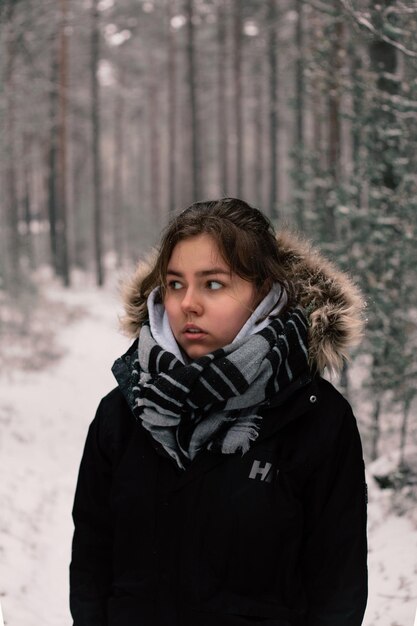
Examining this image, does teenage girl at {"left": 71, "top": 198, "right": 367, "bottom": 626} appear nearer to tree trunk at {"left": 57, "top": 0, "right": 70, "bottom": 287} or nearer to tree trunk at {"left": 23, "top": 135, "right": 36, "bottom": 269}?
tree trunk at {"left": 57, "top": 0, "right": 70, "bottom": 287}

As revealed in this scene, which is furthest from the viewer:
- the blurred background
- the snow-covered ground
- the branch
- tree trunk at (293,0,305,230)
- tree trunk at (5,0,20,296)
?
tree trunk at (5,0,20,296)

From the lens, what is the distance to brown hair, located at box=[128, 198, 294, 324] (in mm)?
1771

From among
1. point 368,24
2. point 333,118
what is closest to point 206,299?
point 368,24

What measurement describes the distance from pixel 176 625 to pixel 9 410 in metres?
3.98

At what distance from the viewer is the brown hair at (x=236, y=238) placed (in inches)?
69.7

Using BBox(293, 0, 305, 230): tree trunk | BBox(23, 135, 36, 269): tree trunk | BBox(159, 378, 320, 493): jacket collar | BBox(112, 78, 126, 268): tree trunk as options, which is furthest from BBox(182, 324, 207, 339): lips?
BBox(112, 78, 126, 268): tree trunk

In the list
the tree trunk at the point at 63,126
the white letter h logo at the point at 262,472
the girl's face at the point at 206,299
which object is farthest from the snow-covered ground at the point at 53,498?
the tree trunk at the point at 63,126

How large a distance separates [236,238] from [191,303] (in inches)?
8.2

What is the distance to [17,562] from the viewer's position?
3.50 metres

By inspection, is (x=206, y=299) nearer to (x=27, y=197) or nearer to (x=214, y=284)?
(x=214, y=284)

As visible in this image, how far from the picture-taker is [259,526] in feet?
5.70

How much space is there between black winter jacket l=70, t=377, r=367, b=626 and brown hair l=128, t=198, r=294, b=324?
1.06 ft

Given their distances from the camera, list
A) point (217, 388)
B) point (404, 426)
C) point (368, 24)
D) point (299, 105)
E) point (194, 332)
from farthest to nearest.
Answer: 1. point (299, 105)
2. point (404, 426)
3. point (368, 24)
4. point (194, 332)
5. point (217, 388)

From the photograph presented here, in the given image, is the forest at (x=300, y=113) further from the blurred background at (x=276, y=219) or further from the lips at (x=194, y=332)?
the lips at (x=194, y=332)
